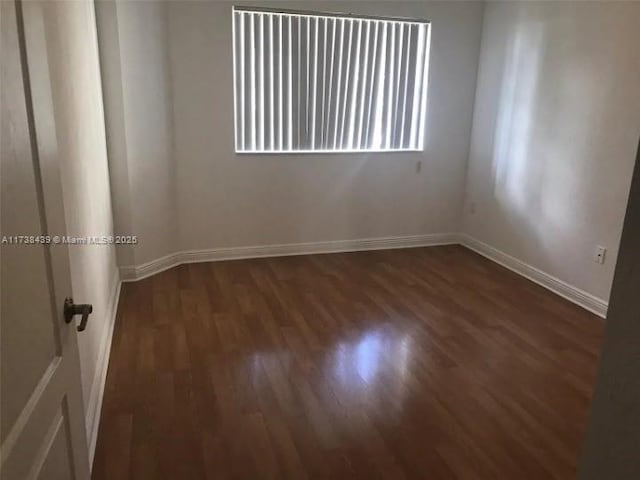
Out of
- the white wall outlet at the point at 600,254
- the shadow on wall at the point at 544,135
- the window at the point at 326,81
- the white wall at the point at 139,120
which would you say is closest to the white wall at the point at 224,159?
the white wall at the point at 139,120

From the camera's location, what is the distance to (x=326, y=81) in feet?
14.6

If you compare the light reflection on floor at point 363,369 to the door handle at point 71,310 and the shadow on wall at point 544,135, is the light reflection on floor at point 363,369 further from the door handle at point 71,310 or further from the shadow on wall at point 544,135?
the shadow on wall at point 544,135

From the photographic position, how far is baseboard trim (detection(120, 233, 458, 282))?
13.4 ft

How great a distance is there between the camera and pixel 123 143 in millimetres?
3686

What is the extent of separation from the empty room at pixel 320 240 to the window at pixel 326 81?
0.07 feet

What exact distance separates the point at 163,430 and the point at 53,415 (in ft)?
Answer: 3.94

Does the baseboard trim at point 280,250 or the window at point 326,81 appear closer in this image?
the baseboard trim at point 280,250

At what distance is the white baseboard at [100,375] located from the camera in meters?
2.09

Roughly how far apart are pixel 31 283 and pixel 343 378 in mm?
1916

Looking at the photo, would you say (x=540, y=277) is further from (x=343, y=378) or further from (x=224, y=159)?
(x=224, y=159)

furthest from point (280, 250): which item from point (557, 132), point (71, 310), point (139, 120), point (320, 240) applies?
point (71, 310)

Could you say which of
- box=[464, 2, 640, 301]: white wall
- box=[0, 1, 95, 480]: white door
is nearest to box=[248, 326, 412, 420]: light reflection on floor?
box=[0, 1, 95, 480]: white door

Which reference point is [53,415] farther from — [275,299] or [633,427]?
[275,299]

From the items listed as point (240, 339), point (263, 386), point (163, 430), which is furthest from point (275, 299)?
point (163, 430)
